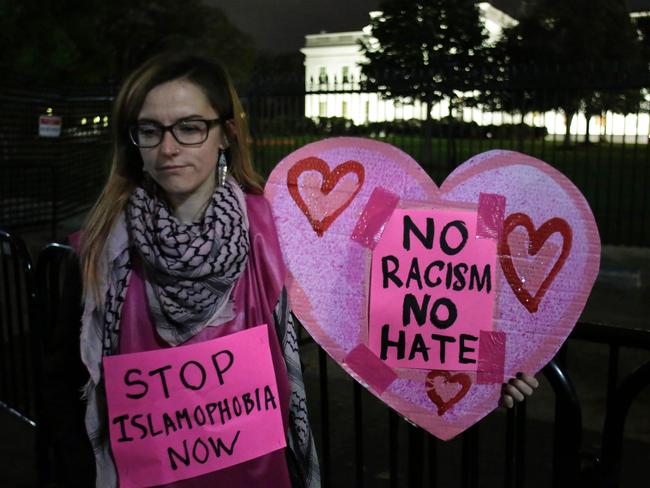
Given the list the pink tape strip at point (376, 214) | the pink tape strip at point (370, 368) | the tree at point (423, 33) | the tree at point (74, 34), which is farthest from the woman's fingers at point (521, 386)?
the tree at point (423, 33)

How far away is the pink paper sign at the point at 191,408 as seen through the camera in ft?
5.40

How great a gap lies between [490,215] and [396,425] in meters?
0.88

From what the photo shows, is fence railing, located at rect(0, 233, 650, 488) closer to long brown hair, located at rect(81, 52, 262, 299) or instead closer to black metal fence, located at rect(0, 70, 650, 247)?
long brown hair, located at rect(81, 52, 262, 299)

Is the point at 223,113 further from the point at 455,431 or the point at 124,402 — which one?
the point at 455,431

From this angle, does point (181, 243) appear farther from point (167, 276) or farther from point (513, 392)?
point (513, 392)

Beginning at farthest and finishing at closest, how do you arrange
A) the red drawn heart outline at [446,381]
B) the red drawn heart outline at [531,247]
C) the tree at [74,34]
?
1. the tree at [74,34]
2. the red drawn heart outline at [446,381]
3. the red drawn heart outline at [531,247]

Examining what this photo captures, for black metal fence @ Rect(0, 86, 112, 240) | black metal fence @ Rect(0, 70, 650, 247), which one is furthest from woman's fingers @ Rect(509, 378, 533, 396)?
black metal fence @ Rect(0, 86, 112, 240)

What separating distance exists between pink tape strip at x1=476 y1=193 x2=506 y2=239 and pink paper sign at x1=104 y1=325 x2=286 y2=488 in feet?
1.81

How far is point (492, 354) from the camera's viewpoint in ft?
5.23

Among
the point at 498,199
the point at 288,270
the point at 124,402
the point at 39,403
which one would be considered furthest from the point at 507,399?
the point at 39,403

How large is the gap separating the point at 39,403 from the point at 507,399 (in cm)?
242

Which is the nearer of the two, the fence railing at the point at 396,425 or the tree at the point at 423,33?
the fence railing at the point at 396,425

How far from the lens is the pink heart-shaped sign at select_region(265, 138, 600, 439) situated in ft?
5.03

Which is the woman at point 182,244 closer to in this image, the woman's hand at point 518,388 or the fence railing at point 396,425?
the woman's hand at point 518,388
